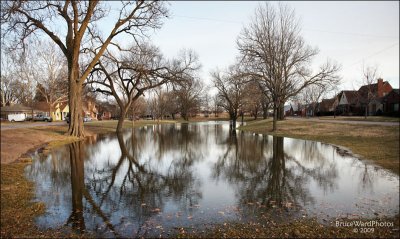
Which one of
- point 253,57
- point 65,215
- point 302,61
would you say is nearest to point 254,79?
point 253,57

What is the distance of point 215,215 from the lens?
6.80 metres

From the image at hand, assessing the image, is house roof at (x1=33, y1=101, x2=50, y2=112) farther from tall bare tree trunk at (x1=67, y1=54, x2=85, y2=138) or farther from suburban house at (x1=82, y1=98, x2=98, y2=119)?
tall bare tree trunk at (x1=67, y1=54, x2=85, y2=138)

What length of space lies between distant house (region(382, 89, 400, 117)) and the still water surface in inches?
1630

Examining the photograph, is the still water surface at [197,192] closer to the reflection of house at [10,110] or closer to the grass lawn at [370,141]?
the grass lawn at [370,141]

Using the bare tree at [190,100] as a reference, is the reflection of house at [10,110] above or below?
below

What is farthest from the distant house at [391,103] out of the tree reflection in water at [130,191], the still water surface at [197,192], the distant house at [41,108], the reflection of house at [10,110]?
the distant house at [41,108]

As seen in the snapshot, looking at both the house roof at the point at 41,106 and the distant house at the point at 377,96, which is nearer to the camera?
the distant house at the point at 377,96

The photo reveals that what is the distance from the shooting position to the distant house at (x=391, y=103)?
156 feet

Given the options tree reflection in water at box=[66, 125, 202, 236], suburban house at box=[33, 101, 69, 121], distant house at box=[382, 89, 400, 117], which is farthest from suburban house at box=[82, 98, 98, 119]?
tree reflection in water at box=[66, 125, 202, 236]

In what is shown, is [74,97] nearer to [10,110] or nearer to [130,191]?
[10,110]

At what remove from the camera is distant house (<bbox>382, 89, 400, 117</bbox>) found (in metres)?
47.5

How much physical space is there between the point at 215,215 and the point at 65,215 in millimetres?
3705

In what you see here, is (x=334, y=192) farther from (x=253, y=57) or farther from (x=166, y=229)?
(x=253, y=57)

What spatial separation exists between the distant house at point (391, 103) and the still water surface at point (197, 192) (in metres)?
41.4
